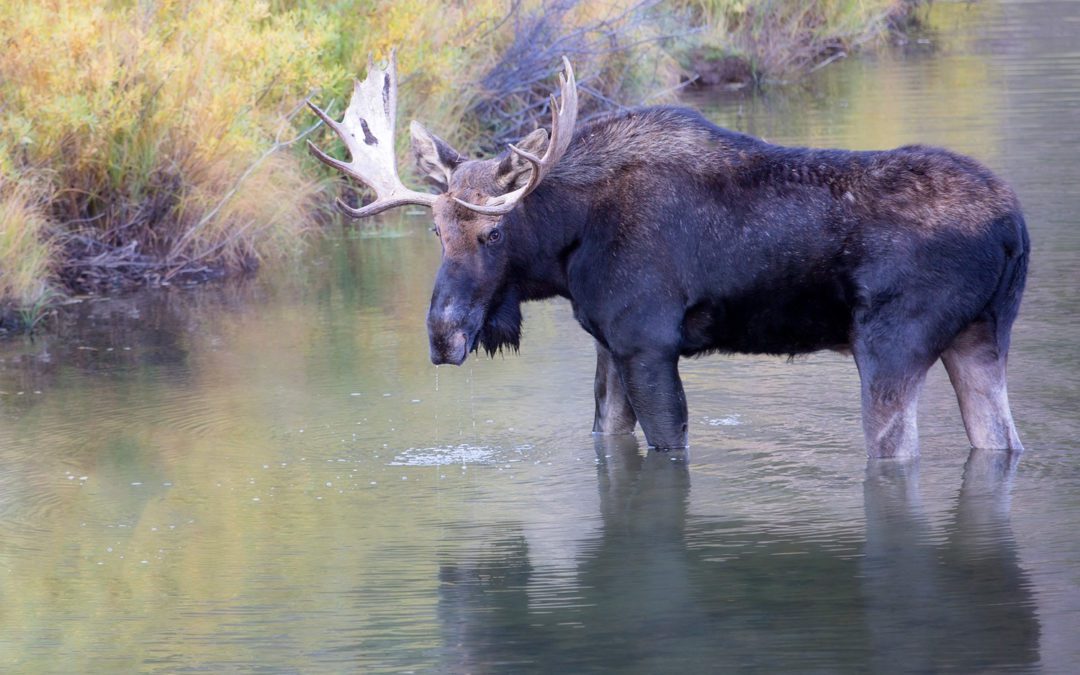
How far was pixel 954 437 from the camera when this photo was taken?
8188 mm

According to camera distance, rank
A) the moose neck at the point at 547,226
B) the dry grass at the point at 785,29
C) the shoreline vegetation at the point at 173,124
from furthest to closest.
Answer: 1. the dry grass at the point at 785,29
2. the shoreline vegetation at the point at 173,124
3. the moose neck at the point at 547,226

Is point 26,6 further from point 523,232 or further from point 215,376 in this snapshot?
point 523,232

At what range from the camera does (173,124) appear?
12797 millimetres

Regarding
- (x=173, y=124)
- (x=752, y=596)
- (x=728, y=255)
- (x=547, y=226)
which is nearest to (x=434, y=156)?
(x=547, y=226)

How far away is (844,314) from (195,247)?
6.79 meters

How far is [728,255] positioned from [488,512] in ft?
5.09

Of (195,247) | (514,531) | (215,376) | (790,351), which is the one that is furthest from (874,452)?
(195,247)

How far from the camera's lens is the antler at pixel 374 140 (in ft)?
26.6

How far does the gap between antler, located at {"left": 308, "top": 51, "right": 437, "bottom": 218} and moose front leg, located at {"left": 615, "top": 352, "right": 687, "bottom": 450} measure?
3.93 ft

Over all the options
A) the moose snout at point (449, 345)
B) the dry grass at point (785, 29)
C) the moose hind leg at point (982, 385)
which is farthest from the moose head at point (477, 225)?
the dry grass at point (785, 29)

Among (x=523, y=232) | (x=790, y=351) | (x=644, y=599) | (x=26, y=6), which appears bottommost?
(x=644, y=599)

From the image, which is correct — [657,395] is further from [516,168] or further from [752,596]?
[752,596]

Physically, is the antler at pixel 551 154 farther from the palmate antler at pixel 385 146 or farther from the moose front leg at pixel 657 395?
the moose front leg at pixel 657 395

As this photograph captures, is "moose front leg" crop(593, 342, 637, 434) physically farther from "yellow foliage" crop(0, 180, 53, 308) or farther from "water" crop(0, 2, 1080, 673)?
"yellow foliage" crop(0, 180, 53, 308)
